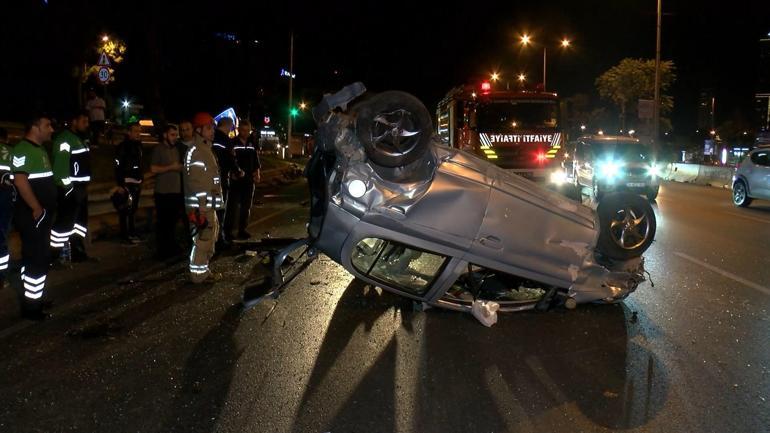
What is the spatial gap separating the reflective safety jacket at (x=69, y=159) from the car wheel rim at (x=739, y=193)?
14.3 metres

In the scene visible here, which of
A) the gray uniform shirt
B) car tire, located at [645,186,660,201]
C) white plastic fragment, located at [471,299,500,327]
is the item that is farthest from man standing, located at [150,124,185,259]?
car tire, located at [645,186,660,201]

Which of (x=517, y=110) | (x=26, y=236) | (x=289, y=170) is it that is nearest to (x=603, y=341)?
(x=26, y=236)

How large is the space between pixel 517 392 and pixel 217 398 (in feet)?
6.11

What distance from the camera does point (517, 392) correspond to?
4348 mm

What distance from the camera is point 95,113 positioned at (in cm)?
1880

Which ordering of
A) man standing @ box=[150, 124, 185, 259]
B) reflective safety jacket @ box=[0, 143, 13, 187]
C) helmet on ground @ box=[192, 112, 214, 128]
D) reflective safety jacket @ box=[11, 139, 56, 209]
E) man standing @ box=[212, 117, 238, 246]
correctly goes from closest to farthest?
1. reflective safety jacket @ box=[11, 139, 56, 209]
2. reflective safety jacket @ box=[0, 143, 13, 187]
3. helmet on ground @ box=[192, 112, 214, 128]
4. man standing @ box=[150, 124, 185, 259]
5. man standing @ box=[212, 117, 238, 246]

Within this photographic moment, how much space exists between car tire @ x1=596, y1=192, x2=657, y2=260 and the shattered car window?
1517 millimetres

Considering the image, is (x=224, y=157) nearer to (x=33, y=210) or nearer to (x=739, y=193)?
(x=33, y=210)

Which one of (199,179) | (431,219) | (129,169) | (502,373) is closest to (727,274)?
(502,373)

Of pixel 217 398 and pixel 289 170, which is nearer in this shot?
pixel 217 398

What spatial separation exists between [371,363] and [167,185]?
4588 millimetres

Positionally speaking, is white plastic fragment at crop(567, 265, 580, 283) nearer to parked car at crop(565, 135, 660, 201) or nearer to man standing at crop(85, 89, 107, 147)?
parked car at crop(565, 135, 660, 201)

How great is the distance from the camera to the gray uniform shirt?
27.4ft

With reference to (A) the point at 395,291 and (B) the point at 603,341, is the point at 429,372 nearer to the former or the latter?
(A) the point at 395,291
